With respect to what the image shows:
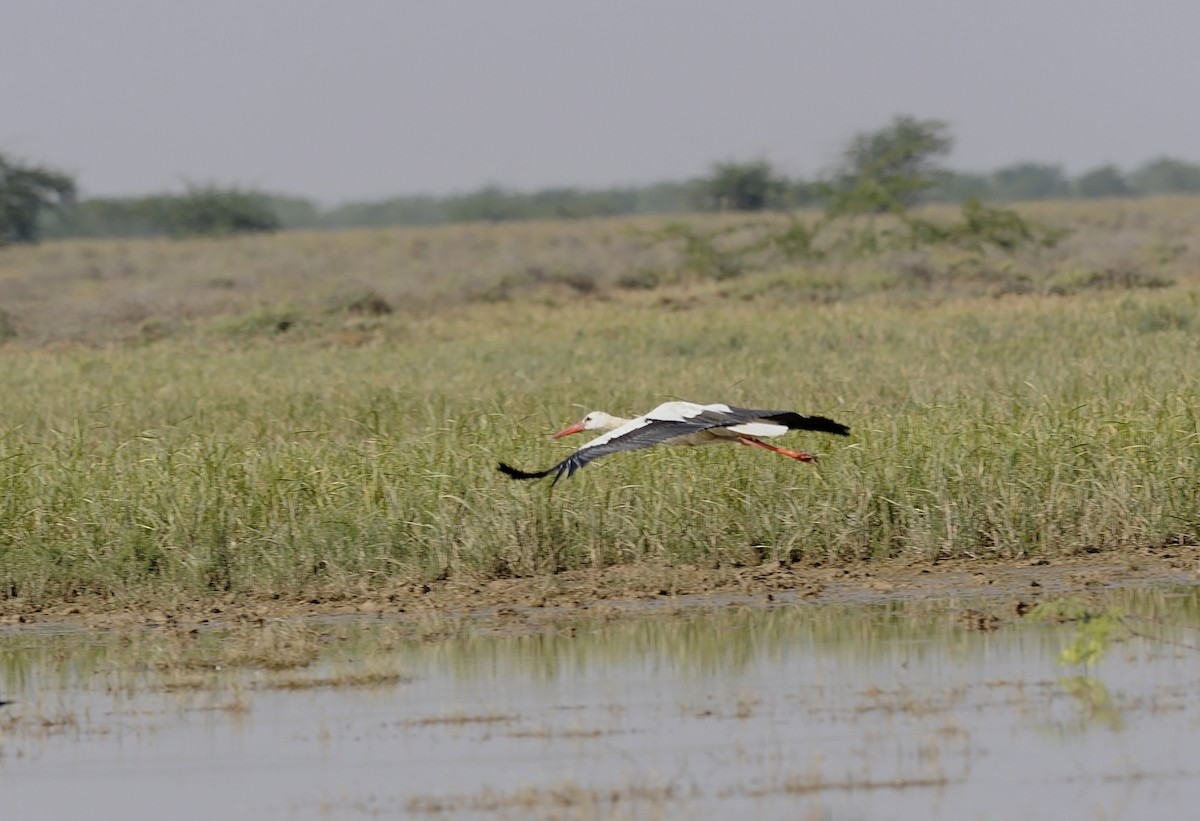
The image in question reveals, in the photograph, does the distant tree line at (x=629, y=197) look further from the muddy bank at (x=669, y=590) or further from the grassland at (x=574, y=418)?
the muddy bank at (x=669, y=590)

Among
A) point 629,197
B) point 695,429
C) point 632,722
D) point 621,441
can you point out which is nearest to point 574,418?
point 695,429

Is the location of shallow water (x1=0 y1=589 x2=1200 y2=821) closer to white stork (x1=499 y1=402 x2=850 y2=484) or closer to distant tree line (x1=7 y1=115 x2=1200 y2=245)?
white stork (x1=499 y1=402 x2=850 y2=484)

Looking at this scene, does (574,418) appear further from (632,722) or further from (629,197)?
(629,197)

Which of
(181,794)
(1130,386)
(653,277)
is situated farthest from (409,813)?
(653,277)

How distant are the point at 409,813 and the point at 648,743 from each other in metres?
0.92

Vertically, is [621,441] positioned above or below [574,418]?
above

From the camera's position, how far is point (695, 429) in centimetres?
860

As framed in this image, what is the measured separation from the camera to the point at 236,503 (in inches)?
360

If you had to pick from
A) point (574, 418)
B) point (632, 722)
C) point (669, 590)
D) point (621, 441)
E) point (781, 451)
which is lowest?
point (669, 590)

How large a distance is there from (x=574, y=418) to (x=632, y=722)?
597 centimetres

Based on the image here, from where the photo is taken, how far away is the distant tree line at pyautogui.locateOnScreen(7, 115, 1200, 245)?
36169 mm

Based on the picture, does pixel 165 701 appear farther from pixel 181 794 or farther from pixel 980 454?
pixel 980 454

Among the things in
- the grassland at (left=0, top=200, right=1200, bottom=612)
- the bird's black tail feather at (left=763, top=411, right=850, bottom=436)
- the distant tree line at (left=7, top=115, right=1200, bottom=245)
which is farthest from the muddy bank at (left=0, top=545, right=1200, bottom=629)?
the distant tree line at (left=7, top=115, right=1200, bottom=245)

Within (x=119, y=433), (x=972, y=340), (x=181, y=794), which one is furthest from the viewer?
(x=972, y=340)
